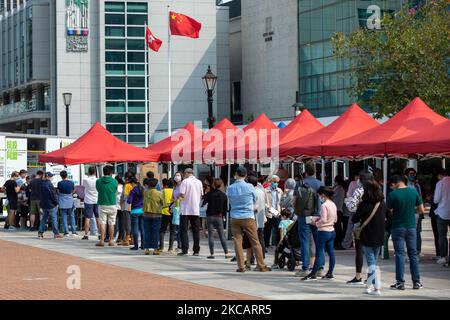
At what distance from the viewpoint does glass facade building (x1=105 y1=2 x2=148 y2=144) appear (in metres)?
81.6

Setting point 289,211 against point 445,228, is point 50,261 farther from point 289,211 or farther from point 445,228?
point 445,228

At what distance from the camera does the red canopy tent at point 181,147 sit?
97.3ft

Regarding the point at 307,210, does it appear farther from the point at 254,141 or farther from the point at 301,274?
the point at 254,141

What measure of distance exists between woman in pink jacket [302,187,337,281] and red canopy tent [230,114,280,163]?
883cm

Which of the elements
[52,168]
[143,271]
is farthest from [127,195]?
[52,168]

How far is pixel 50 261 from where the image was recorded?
67.8 ft

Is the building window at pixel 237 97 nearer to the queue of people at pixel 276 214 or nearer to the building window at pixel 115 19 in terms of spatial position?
the building window at pixel 115 19

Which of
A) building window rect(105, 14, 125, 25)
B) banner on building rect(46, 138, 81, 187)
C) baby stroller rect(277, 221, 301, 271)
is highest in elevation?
building window rect(105, 14, 125, 25)

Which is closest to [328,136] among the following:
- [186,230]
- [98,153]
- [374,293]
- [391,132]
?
[391,132]

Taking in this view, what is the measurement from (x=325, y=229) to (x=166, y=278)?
112 inches

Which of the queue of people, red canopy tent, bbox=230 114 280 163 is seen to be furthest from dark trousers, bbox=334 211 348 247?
red canopy tent, bbox=230 114 280 163

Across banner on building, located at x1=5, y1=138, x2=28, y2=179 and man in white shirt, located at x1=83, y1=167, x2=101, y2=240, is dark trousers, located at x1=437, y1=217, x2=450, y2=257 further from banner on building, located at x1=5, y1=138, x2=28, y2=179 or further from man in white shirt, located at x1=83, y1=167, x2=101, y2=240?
banner on building, located at x1=5, y1=138, x2=28, y2=179

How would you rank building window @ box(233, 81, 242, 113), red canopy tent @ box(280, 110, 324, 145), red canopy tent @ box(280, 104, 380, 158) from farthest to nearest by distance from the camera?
1. building window @ box(233, 81, 242, 113)
2. red canopy tent @ box(280, 110, 324, 145)
3. red canopy tent @ box(280, 104, 380, 158)

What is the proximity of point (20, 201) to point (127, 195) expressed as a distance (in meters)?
8.69
